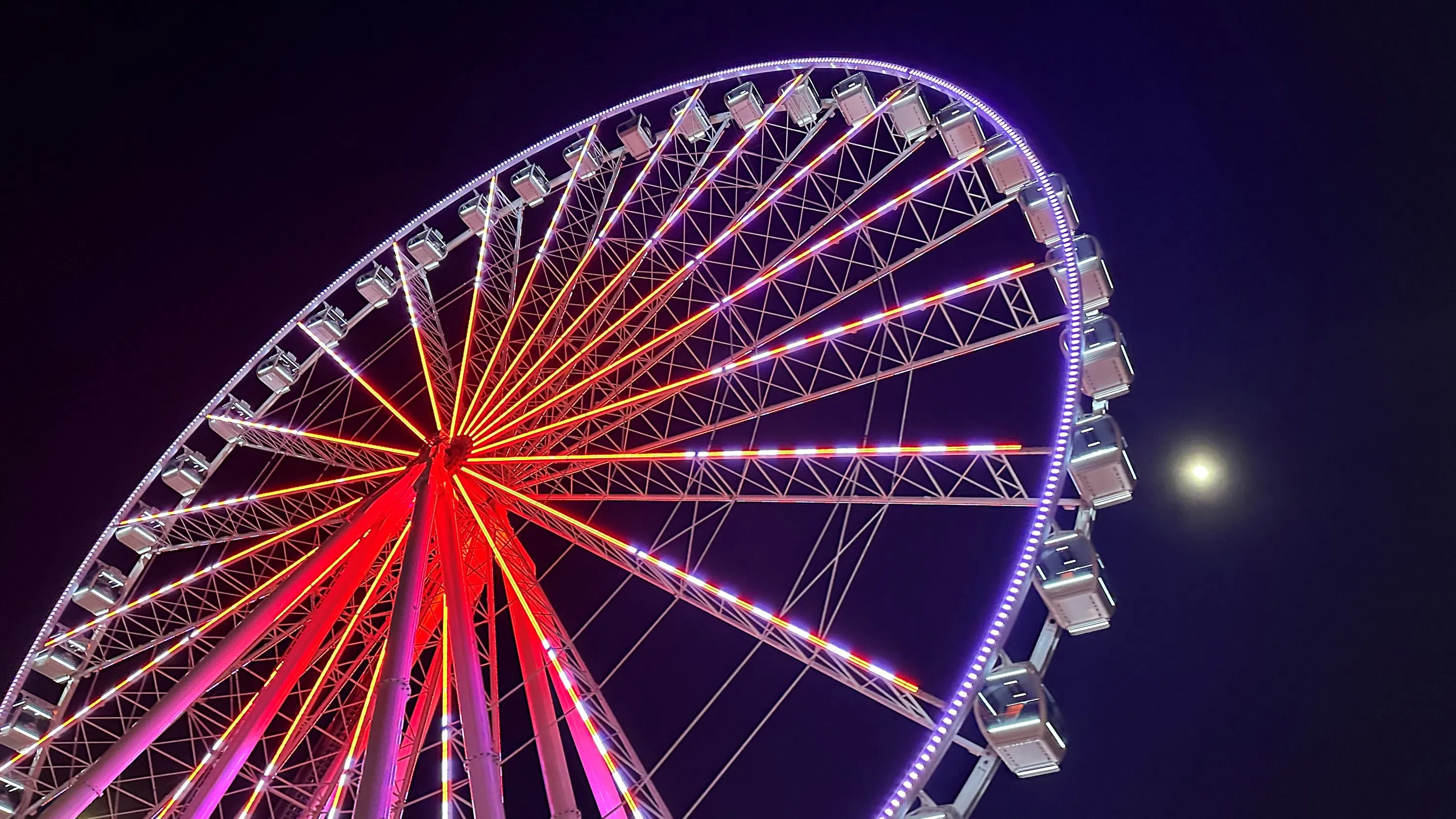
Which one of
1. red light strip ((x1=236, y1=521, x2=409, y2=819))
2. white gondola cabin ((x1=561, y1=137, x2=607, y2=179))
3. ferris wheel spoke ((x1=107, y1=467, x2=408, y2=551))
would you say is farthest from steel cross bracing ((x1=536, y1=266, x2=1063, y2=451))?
white gondola cabin ((x1=561, y1=137, x2=607, y2=179))

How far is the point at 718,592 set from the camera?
10.4 metres

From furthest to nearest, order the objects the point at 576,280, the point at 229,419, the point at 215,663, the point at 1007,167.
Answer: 1. the point at 229,419
2. the point at 576,280
3. the point at 1007,167
4. the point at 215,663

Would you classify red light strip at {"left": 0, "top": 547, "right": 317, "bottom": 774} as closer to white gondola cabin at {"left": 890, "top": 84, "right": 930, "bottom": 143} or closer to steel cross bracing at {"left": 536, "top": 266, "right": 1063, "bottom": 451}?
steel cross bracing at {"left": 536, "top": 266, "right": 1063, "bottom": 451}

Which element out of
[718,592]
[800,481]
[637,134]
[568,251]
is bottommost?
[718,592]

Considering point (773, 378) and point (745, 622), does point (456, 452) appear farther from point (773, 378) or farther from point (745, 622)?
point (773, 378)

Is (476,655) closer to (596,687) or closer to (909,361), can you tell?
(596,687)

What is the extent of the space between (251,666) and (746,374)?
11583 mm

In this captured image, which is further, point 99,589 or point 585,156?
point 99,589

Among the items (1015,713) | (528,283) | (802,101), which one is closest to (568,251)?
(528,283)

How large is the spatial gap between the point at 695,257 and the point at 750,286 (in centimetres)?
111

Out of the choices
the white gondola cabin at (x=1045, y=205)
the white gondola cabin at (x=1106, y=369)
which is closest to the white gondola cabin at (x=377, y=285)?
the white gondola cabin at (x=1045, y=205)

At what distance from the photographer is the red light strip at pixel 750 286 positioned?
41.6 feet

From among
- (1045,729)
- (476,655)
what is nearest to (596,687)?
(476,655)

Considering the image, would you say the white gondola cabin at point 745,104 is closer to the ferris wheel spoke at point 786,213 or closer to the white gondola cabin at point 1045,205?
the ferris wheel spoke at point 786,213
